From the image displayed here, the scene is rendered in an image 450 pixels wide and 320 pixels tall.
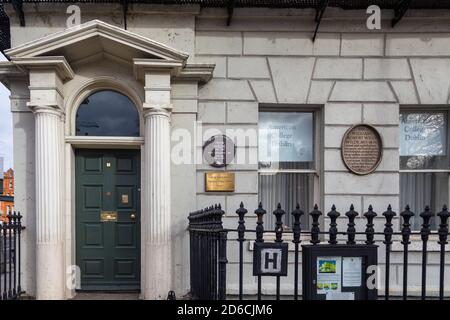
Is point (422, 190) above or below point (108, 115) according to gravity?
below

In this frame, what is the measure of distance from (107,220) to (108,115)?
76.0 inches

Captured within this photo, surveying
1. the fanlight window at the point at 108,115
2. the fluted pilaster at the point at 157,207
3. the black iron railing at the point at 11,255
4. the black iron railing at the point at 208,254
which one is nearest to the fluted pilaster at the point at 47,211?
the black iron railing at the point at 11,255

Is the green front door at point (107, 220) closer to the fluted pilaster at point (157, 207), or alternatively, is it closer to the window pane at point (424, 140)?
the fluted pilaster at point (157, 207)

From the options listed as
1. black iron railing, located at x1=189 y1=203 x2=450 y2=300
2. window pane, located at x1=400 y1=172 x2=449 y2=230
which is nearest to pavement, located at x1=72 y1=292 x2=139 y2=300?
black iron railing, located at x1=189 y1=203 x2=450 y2=300

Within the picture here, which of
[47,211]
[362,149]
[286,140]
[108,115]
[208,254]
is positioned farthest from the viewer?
[286,140]

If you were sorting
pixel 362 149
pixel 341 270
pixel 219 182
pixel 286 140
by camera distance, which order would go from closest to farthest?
pixel 341 270, pixel 219 182, pixel 362 149, pixel 286 140

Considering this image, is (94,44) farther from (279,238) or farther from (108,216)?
(279,238)

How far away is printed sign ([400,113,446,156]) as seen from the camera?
6.15 metres

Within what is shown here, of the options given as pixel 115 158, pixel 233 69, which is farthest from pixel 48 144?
pixel 233 69

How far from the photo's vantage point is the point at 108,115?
19.7 feet

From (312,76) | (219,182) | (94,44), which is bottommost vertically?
(219,182)

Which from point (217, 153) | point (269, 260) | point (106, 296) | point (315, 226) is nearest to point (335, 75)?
point (217, 153)

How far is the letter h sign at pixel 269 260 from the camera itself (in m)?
3.05

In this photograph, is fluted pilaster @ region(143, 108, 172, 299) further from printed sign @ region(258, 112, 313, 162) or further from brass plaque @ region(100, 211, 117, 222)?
printed sign @ region(258, 112, 313, 162)
